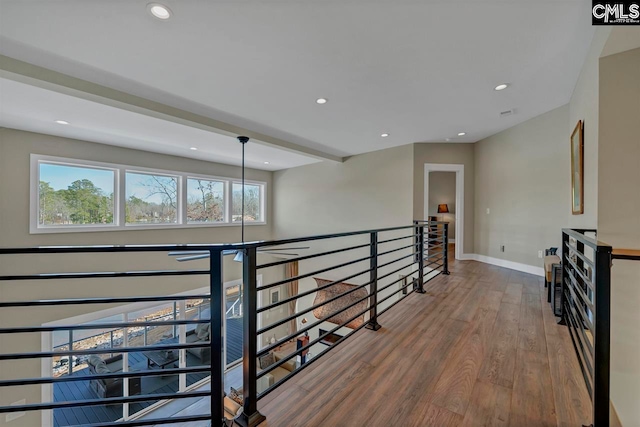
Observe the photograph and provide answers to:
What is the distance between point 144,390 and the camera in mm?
5312

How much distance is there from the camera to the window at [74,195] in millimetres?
4449

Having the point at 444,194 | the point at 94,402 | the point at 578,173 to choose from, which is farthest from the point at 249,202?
the point at 578,173

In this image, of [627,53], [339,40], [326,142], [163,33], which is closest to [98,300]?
[163,33]

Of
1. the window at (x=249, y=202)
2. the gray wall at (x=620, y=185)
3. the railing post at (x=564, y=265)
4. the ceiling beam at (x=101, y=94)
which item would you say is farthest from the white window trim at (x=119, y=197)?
the gray wall at (x=620, y=185)

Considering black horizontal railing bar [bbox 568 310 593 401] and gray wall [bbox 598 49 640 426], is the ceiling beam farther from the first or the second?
black horizontal railing bar [bbox 568 310 593 401]

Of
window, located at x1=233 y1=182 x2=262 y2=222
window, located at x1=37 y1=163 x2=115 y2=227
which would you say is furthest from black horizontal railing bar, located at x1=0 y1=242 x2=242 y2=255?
window, located at x1=233 y1=182 x2=262 y2=222

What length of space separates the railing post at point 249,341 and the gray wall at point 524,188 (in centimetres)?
459

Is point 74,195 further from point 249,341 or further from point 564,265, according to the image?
point 564,265

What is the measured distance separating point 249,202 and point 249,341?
701 cm

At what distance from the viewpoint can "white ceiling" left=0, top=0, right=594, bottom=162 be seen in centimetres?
191

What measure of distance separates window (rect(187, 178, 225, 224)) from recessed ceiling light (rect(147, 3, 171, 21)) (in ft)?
16.4

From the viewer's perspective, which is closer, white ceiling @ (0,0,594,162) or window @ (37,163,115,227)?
white ceiling @ (0,0,594,162)

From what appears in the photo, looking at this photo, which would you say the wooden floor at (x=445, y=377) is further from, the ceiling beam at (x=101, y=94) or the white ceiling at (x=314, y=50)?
the ceiling beam at (x=101, y=94)

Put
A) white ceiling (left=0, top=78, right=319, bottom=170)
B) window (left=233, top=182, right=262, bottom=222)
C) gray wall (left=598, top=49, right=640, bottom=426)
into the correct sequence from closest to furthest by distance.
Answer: gray wall (left=598, top=49, right=640, bottom=426)
white ceiling (left=0, top=78, right=319, bottom=170)
window (left=233, top=182, right=262, bottom=222)
